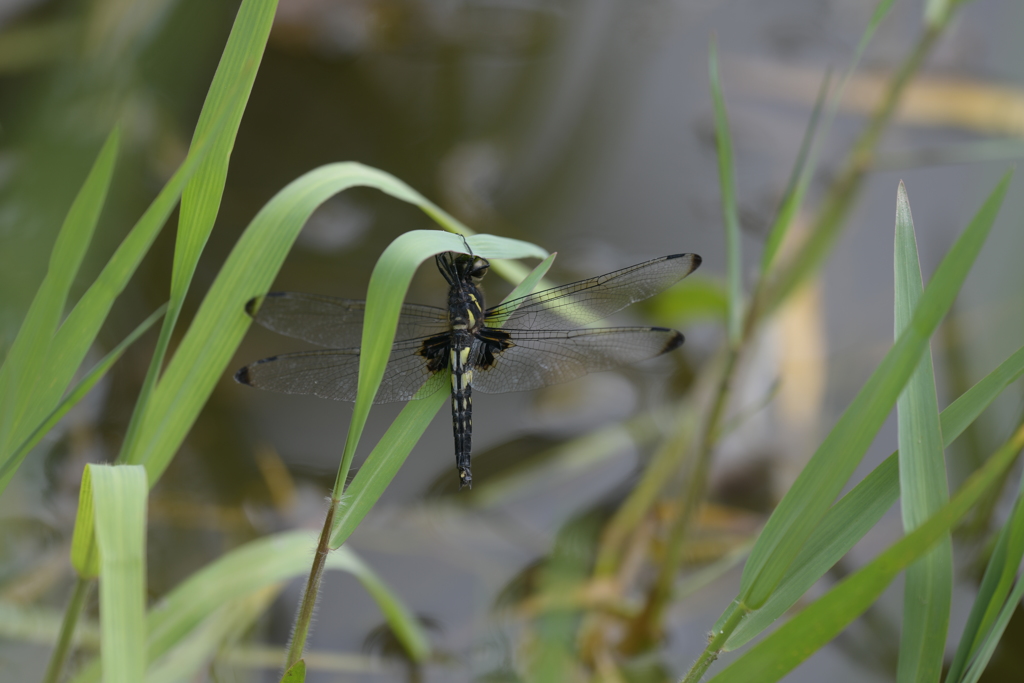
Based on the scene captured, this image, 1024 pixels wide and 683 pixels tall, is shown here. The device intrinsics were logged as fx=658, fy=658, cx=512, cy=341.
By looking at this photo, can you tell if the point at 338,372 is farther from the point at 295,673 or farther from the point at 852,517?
the point at 852,517

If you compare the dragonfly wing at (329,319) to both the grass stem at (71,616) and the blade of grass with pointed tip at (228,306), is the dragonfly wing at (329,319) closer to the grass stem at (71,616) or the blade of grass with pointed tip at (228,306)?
the blade of grass with pointed tip at (228,306)

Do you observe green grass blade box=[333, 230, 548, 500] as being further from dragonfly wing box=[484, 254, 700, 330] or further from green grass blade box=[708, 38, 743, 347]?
green grass blade box=[708, 38, 743, 347]

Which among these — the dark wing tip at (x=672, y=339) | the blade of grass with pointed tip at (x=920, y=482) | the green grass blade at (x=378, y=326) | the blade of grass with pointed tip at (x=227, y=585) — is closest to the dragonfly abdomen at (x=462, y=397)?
the blade of grass with pointed tip at (x=227, y=585)

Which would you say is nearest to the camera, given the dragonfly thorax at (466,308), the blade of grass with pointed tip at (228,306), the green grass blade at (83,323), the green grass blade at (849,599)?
the green grass blade at (849,599)

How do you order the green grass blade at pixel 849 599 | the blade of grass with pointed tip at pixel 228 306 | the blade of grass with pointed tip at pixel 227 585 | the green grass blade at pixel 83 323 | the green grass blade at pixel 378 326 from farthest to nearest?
the blade of grass with pointed tip at pixel 227 585
the blade of grass with pointed tip at pixel 228 306
the green grass blade at pixel 83 323
the green grass blade at pixel 378 326
the green grass blade at pixel 849 599

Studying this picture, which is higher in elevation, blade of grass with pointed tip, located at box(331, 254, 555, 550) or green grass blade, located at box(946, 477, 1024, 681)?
blade of grass with pointed tip, located at box(331, 254, 555, 550)

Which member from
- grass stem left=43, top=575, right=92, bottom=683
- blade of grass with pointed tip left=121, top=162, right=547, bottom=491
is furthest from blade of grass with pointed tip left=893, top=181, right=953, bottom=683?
grass stem left=43, top=575, right=92, bottom=683
